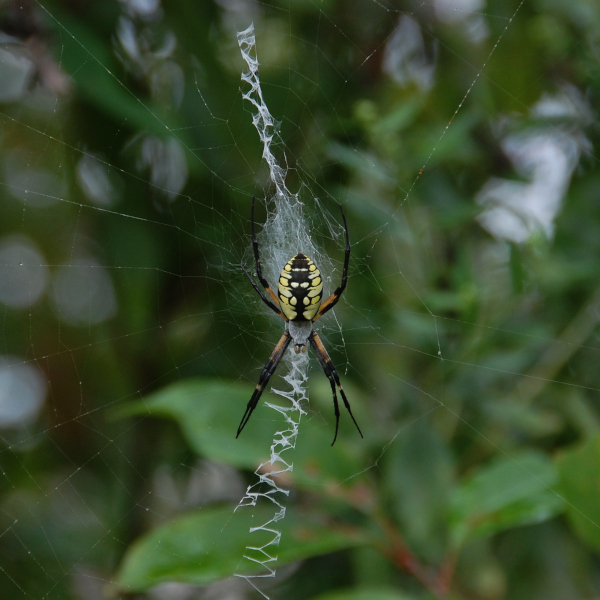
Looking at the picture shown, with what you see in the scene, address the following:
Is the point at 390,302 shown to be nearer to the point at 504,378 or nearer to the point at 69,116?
the point at 504,378

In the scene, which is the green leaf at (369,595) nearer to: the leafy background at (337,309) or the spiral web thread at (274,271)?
the leafy background at (337,309)

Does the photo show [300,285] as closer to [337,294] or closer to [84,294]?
[337,294]

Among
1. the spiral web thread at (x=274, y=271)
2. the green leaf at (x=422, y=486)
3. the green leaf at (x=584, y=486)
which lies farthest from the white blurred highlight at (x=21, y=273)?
the green leaf at (x=584, y=486)

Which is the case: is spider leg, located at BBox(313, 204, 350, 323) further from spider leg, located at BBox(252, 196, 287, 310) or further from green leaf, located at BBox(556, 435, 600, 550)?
green leaf, located at BBox(556, 435, 600, 550)

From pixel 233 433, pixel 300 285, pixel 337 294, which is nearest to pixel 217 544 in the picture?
pixel 233 433

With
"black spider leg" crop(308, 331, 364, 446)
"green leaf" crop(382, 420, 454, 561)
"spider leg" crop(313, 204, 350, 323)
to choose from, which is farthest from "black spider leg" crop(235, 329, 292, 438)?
"green leaf" crop(382, 420, 454, 561)

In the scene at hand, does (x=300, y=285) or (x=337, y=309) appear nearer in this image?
(x=300, y=285)
